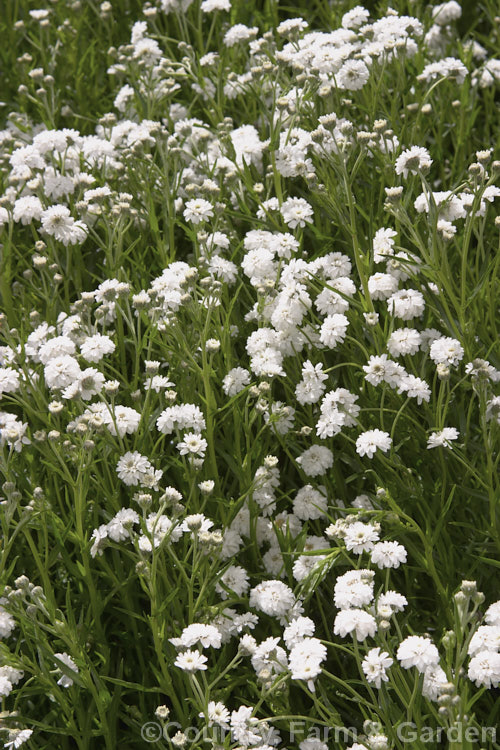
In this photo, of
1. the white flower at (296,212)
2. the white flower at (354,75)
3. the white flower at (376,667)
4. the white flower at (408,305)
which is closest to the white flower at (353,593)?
the white flower at (376,667)

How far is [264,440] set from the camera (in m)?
2.95

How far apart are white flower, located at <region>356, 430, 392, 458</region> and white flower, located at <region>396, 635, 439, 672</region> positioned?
61cm

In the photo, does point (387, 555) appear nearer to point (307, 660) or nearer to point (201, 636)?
point (307, 660)

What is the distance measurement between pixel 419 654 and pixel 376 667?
0.41ft

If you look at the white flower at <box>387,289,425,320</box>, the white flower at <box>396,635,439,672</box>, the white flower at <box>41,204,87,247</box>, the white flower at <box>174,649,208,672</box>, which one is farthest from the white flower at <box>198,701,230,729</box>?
the white flower at <box>41,204,87,247</box>

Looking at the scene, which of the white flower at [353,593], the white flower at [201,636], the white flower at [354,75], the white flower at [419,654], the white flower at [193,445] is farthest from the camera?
the white flower at [354,75]

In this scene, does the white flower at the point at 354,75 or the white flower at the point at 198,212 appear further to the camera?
the white flower at the point at 354,75

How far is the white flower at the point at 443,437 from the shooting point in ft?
8.45

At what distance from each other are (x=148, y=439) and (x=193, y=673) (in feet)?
2.68

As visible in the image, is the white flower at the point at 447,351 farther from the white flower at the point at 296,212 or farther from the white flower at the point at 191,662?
the white flower at the point at 191,662

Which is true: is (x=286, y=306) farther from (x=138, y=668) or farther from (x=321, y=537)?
(x=138, y=668)

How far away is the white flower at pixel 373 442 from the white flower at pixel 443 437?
0.40ft

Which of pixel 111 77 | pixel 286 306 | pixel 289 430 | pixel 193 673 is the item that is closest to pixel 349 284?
pixel 286 306

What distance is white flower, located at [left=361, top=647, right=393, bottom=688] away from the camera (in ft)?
7.05
